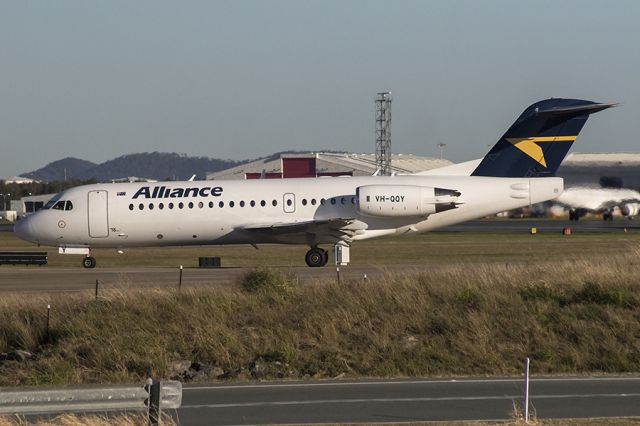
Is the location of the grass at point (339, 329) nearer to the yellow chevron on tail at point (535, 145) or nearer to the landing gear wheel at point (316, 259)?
the landing gear wheel at point (316, 259)

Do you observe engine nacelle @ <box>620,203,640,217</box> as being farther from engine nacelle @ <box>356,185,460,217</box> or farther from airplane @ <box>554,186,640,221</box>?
engine nacelle @ <box>356,185,460,217</box>

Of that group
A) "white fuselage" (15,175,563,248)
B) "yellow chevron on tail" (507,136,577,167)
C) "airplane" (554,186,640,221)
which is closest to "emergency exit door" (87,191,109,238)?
"white fuselage" (15,175,563,248)

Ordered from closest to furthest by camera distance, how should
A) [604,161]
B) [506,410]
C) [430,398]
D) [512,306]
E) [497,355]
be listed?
[506,410], [430,398], [497,355], [512,306], [604,161]

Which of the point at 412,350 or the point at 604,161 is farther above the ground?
the point at 604,161

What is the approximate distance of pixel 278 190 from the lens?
128 ft

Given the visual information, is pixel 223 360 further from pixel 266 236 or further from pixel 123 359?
pixel 266 236

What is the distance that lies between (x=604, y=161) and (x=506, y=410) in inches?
2591

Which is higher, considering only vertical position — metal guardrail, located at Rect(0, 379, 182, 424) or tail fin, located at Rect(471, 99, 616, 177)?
tail fin, located at Rect(471, 99, 616, 177)

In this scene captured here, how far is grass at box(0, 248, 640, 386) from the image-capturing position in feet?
61.5

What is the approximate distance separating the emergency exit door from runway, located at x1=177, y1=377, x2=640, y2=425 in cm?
2339

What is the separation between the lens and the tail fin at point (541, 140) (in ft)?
A: 126

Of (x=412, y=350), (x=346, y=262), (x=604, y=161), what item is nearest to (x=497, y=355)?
(x=412, y=350)

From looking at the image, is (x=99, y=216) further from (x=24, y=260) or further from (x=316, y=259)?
(x=316, y=259)

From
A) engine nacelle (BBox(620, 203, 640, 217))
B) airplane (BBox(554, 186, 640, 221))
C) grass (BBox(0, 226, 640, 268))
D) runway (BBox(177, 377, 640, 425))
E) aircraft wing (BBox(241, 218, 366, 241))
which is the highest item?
airplane (BBox(554, 186, 640, 221))
